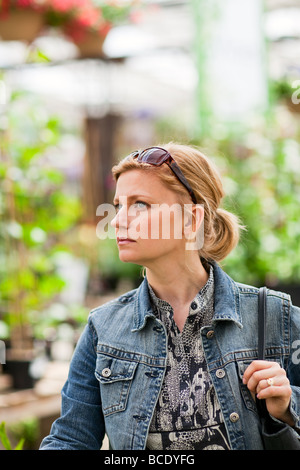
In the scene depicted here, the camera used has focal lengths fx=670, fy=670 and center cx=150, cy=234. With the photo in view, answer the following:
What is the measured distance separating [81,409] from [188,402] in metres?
0.25

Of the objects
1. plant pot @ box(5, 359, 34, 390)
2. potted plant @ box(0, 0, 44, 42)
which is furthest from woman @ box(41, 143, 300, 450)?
potted plant @ box(0, 0, 44, 42)

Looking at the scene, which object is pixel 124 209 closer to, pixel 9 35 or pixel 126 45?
pixel 9 35

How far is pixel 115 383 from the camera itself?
4.59 feet

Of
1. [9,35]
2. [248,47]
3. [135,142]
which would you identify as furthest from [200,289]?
[135,142]

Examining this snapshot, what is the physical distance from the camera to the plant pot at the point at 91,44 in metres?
5.08

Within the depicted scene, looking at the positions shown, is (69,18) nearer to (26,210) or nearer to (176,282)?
(26,210)

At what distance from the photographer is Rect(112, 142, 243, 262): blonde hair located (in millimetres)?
1431

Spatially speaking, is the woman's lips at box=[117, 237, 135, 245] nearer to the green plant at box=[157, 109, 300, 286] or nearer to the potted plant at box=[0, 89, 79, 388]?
the potted plant at box=[0, 89, 79, 388]

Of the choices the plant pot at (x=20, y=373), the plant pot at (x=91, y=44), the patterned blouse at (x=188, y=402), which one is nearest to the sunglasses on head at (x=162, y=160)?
the patterned blouse at (x=188, y=402)

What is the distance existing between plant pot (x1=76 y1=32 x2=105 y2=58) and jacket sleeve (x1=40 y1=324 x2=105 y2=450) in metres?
3.93

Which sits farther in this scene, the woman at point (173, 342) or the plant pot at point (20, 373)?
the plant pot at point (20, 373)

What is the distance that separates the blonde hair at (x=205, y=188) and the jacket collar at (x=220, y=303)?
0.25 ft

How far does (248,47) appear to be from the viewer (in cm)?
343

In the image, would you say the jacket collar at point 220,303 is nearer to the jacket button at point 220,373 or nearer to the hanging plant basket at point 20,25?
the jacket button at point 220,373
